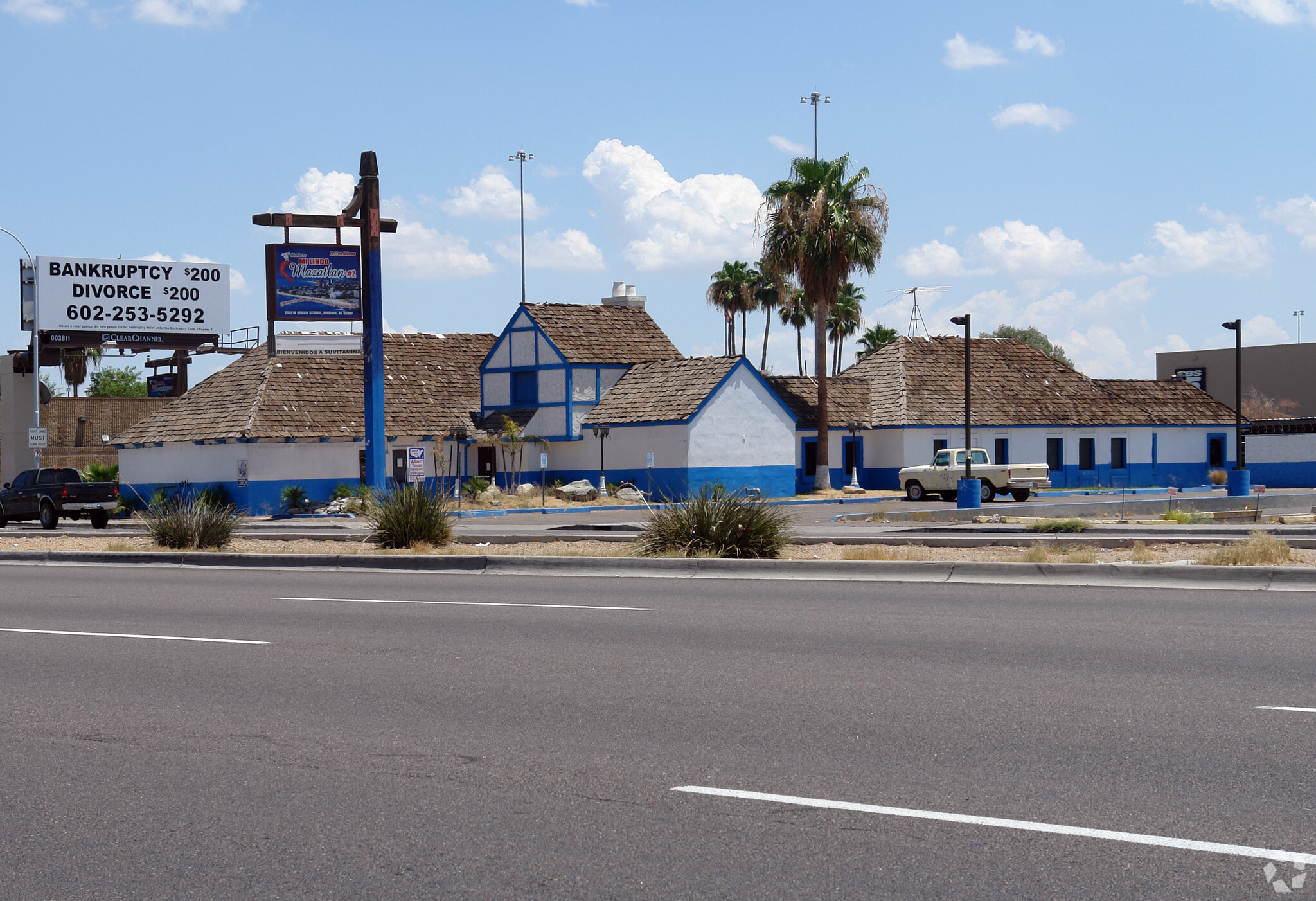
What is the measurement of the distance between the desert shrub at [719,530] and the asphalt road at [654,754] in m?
5.84

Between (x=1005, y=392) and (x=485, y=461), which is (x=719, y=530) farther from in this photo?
(x=1005, y=392)

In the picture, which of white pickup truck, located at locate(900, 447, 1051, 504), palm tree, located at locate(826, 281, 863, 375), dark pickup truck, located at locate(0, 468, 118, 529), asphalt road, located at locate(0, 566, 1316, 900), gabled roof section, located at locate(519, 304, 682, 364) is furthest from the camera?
palm tree, located at locate(826, 281, 863, 375)

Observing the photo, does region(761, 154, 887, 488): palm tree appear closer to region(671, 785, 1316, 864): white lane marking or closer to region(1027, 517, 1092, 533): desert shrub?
region(1027, 517, 1092, 533): desert shrub

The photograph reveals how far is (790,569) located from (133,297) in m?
48.7

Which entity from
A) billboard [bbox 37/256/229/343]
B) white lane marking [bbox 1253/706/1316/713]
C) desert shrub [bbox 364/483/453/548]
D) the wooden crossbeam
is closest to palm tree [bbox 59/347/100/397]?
billboard [bbox 37/256/229/343]

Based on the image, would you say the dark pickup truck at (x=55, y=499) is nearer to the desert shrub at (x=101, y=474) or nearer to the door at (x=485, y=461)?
the desert shrub at (x=101, y=474)

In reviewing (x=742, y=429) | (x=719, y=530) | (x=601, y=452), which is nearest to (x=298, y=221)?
(x=601, y=452)

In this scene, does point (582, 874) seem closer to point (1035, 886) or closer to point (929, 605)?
point (1035, 886)

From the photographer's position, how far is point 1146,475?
5531 cm

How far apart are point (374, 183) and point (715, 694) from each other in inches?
1059

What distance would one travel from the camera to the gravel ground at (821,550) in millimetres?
18422

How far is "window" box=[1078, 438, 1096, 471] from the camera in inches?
2130

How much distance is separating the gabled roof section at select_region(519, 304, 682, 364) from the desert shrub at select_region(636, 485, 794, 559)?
29.8 m

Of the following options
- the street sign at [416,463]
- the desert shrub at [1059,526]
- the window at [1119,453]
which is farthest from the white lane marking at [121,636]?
the window at [1119,453]
